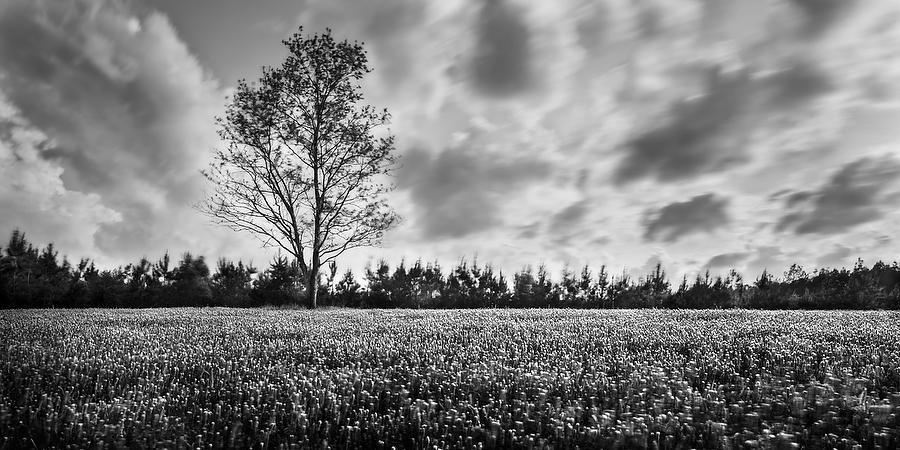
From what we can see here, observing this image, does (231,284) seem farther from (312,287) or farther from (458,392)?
(458,392)

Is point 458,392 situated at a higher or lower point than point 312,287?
lower

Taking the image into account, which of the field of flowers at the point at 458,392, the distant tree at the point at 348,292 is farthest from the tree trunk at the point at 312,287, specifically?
the field of flowers at the point at 458,392

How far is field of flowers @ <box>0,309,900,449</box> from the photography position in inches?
164

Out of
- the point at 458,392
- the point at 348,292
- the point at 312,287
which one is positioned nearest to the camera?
the point at 458,392

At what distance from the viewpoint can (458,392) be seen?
5641 millimetres

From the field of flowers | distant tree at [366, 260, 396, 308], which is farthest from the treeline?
the field of flowers

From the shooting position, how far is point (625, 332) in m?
10.5

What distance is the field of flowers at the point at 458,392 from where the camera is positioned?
4.17 m

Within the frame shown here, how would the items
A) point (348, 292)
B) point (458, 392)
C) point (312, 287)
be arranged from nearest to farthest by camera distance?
point (458, 392) → point (312, 287) → point (348, 292)

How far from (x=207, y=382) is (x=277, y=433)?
93.0 inches

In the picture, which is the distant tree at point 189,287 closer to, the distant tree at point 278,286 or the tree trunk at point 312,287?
the distant tree at point 278,286

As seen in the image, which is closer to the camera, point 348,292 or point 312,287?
point 312,287

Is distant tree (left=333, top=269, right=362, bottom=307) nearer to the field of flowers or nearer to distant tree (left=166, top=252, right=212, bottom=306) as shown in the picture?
distant tree (left=166, top=252, right=212, bottom=306)

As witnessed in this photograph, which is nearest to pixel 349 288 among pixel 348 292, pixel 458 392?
pixel 348 292
